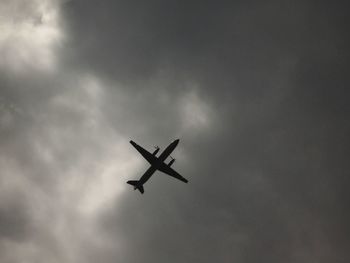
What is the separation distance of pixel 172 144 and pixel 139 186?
22.6 meters

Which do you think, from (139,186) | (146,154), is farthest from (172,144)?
(139,186)

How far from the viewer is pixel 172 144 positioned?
15038 cm

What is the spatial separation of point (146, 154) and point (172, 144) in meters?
10.3

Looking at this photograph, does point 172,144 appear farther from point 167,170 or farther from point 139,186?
point 139,186

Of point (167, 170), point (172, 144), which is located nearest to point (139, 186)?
point (167, 170)

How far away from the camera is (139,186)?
15850cm

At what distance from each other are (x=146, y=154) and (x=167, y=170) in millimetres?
11507

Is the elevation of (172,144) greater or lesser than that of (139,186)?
greater

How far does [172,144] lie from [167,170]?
11.9 m

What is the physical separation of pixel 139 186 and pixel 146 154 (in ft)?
50.8

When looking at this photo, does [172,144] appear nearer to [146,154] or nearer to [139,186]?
[146,154]

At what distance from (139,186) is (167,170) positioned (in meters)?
12.9
